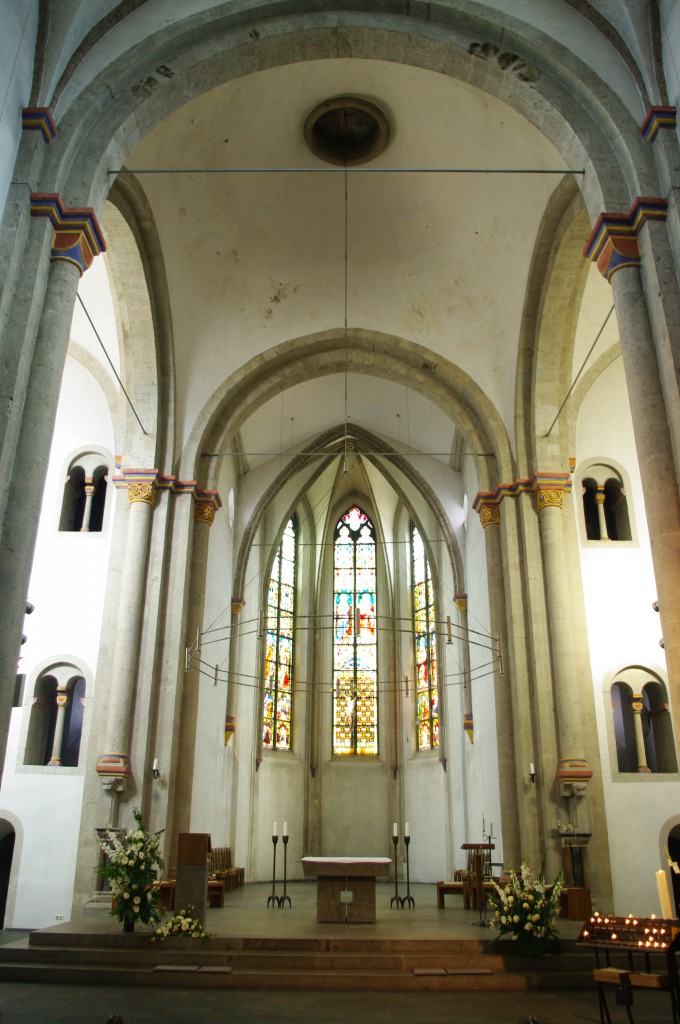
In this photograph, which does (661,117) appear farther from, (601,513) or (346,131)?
(601,513)

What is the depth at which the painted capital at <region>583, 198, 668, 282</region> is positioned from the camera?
7906mm

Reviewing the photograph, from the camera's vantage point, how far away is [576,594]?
547 inches

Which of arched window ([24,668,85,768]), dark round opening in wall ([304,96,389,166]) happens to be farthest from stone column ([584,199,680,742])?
arched window ([24,668,85,768])

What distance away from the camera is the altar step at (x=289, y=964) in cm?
820

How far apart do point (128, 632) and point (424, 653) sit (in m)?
11.3

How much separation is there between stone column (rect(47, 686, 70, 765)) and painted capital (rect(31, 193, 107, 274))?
8.36m

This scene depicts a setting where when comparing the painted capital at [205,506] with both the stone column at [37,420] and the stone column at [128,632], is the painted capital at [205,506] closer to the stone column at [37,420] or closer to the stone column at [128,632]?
the stone column at [128,632]

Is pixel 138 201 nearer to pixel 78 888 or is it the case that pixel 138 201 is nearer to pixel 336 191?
pixel 336 191

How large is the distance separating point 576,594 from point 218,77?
9217mm

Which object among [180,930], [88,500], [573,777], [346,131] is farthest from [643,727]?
[346,131]

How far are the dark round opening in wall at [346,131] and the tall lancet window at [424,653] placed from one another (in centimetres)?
1145

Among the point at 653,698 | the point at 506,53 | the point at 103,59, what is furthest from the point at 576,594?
the point at 103,59

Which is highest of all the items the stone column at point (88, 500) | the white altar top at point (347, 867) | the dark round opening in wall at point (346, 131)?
the dark round opening in wall at point (346, 131)

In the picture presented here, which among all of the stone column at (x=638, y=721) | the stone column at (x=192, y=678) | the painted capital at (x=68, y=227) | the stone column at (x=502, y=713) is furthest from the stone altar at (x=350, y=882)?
the painted capital at (x=68, y=227)
